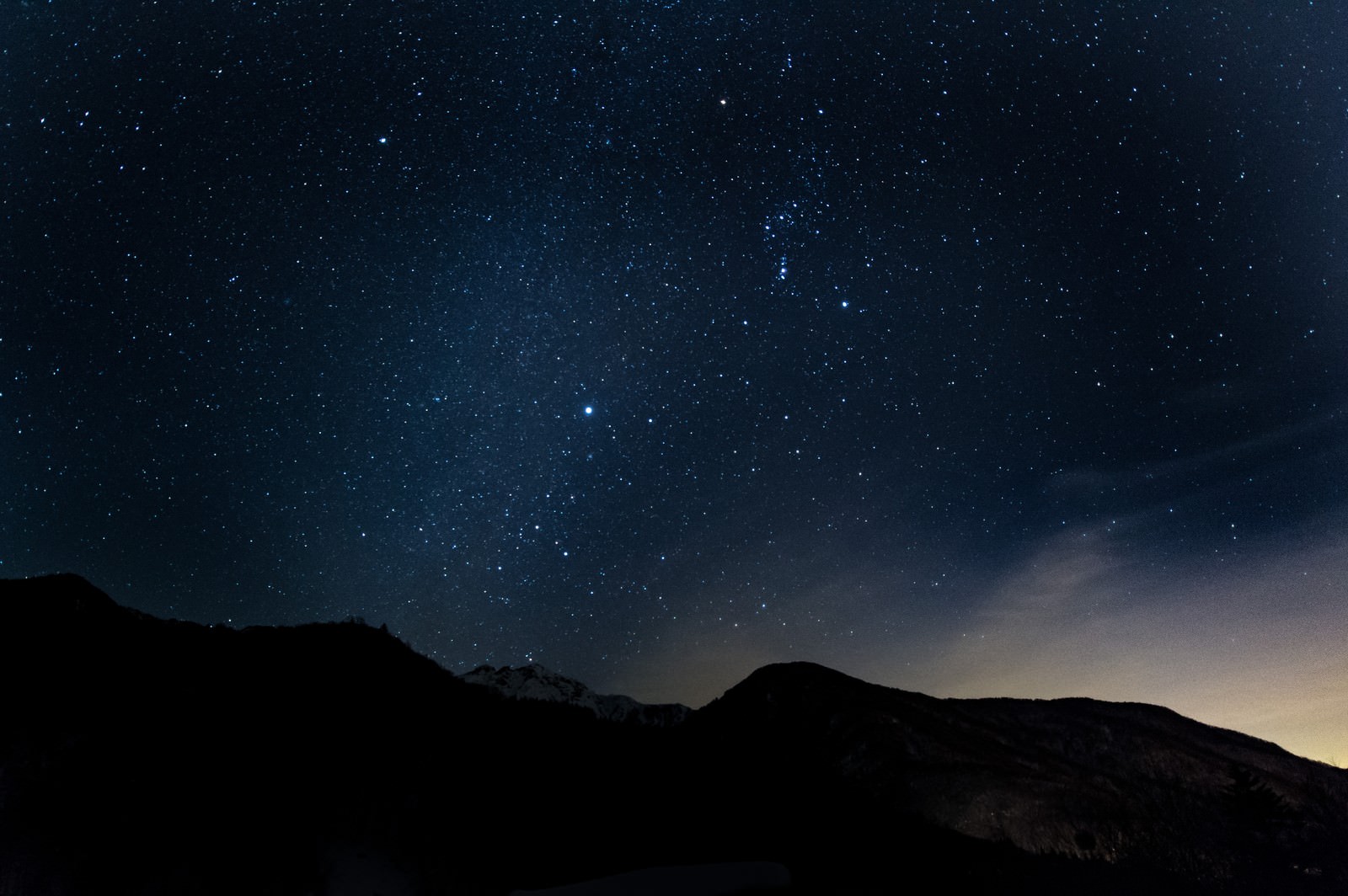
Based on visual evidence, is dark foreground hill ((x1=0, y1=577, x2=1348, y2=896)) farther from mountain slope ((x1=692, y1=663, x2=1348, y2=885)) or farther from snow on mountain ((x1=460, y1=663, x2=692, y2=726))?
snow on mountain ((x1=460, y1=663, x2=692, y2=726))

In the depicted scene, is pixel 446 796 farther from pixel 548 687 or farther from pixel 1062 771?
pixel 548 687

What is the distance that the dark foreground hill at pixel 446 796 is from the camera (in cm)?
1134

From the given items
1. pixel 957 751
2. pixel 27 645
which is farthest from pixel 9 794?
pixel 957 751

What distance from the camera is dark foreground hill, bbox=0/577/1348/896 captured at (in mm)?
11336

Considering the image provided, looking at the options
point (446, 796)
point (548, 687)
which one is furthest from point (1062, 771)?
point (548, 687)

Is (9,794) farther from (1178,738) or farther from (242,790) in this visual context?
(1178,738)

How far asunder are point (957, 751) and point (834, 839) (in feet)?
36.1

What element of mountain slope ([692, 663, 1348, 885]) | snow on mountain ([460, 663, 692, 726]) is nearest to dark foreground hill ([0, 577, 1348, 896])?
mountain slope ([692, 663, 1348, 885])

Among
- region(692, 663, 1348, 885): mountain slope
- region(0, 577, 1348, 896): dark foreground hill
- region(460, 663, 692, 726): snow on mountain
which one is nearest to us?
region(0, 577, 1348, 896): dark foreground hill

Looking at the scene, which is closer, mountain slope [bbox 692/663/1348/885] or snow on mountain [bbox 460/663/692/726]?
mountain slope [bbox 692/663/1348/885]

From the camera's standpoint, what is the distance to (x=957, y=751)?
2750cm

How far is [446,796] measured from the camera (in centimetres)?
1416

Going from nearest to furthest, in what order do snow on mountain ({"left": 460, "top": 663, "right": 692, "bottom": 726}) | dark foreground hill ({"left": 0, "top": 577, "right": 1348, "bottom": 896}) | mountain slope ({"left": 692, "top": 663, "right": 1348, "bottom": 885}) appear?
dark foreground hill ({"left": 0, "top": 577, "right": 1348, "bottom": 896}) < mountain slope ({"left": 692, "top": 663, "right": 1348, "bottom": 885}) < snow on mountain ({"left": 460, "top": 663, "right": 692, "bottom": 726})

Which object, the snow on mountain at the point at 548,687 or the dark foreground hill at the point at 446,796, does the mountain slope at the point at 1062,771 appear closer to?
the dark foreground hill at the point at 446,796
